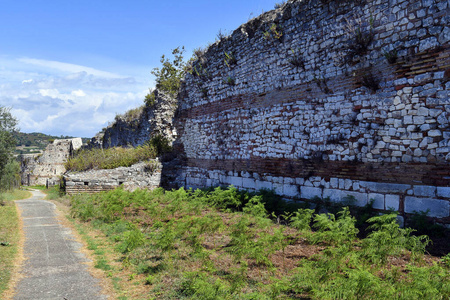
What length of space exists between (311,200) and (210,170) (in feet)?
18.8

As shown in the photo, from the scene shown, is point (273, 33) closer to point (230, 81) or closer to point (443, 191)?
point (230, 81)

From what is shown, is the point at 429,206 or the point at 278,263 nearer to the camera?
the point at 278,263

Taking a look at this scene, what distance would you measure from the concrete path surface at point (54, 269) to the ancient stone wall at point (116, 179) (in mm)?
5373

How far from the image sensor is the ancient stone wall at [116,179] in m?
15.7

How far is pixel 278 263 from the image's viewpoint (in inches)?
237

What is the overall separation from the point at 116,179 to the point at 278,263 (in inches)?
459

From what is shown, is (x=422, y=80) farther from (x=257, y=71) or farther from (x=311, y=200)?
(x=257, y=71)

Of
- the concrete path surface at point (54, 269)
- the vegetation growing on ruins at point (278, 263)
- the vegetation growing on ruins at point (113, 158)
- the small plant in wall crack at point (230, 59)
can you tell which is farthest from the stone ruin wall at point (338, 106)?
the concrete path surface at point (54, 269)

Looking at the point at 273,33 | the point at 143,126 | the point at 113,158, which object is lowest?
the point at 113,158

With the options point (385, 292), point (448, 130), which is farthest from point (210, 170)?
point (385, 292)

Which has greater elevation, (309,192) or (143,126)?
→ (143,126)

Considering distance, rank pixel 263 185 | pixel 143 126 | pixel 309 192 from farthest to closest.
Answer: pixel 143 126 < pixel 263 185 < pixel 309 192

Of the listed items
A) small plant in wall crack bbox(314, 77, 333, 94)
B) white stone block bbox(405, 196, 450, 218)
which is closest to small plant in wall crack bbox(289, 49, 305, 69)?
small plant in wall crack bbox(314, 77, 333, 94)

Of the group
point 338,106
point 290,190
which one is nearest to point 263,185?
point 290,190
